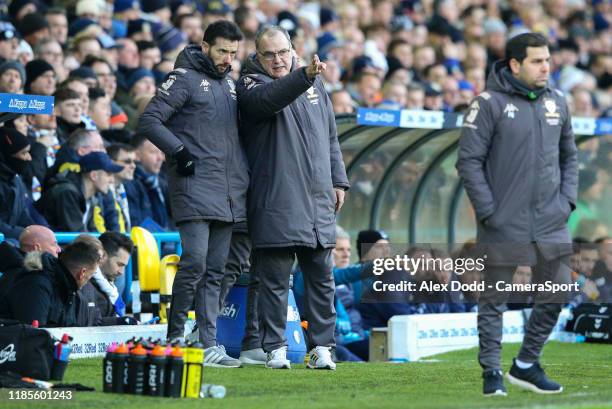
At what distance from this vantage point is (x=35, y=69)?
14.0 m

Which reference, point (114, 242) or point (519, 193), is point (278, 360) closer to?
point (519, 193)

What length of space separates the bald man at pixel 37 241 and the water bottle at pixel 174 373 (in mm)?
3310

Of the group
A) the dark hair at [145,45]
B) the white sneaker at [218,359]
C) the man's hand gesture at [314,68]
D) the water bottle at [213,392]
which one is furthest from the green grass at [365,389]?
the dark hair at [145,45]

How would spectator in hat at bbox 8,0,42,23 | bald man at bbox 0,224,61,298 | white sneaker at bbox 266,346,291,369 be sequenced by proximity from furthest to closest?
spectator in hat at bbox 8,0,42,23 < bald man at bbox 0,224,61,298 < white sneaker at bbox 266,346,291,369

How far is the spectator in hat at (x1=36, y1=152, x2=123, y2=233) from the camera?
501 inches

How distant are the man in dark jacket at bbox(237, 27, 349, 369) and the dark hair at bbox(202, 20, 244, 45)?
19 centimetres

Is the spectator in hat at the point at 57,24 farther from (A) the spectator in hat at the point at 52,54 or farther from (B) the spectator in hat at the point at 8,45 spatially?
(B) the spectator in hat at the point at 8,45

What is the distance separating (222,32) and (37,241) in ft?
8.32

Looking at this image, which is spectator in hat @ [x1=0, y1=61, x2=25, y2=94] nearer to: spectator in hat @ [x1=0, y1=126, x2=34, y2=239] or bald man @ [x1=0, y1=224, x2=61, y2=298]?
spectator in hat @ [x1=0, y1=126, x2=34, y2=239]

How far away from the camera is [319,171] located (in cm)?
1013

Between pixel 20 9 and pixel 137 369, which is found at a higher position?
pixel 20 9

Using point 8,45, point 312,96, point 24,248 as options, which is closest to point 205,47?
point 312,96

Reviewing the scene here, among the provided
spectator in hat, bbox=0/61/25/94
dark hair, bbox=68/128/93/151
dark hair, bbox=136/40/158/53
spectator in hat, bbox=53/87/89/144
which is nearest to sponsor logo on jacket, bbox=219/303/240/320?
dark hair, bbox=68/128/93/151

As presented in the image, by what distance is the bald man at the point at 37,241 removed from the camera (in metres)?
11.3
